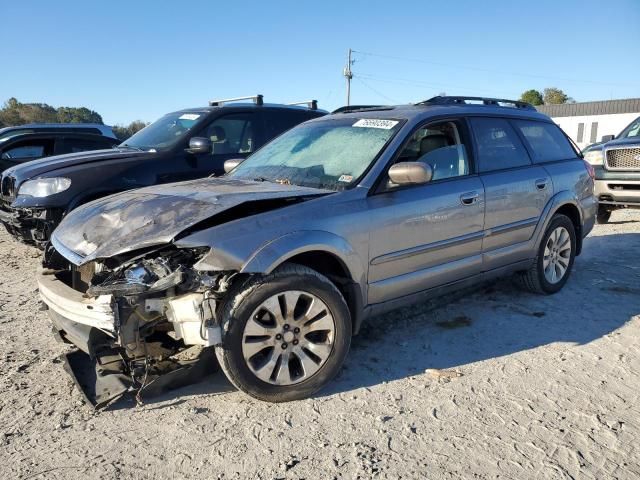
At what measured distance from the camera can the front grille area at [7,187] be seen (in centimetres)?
606

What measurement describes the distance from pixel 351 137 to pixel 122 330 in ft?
7.25

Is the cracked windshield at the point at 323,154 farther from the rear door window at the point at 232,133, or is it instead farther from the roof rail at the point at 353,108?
the rear door window at the point at 232,133

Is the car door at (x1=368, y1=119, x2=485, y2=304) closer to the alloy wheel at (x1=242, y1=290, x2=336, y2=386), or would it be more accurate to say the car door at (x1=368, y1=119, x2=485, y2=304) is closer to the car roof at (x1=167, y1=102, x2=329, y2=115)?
the alloy wheel at (x1=242, y1=290, x2=336, y2=386)

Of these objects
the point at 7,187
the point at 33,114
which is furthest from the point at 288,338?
the point at 33,114

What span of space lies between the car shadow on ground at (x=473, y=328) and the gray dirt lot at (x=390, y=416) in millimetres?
18

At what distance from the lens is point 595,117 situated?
40.8m

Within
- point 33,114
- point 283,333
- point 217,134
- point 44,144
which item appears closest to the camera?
point 283,333

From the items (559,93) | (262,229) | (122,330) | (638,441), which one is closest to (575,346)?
(638,441)

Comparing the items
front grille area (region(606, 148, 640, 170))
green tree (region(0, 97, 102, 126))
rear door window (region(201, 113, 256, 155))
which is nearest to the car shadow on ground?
rear door window (region(201, 113, 256, 155))

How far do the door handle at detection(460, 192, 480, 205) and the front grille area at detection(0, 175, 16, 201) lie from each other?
487 cm

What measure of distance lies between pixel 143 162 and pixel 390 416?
4.27 metres

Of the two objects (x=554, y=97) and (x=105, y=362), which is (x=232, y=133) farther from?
(x=554, y=97)

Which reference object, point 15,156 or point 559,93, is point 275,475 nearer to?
point 15,156

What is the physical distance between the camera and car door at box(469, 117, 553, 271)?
441 cm
